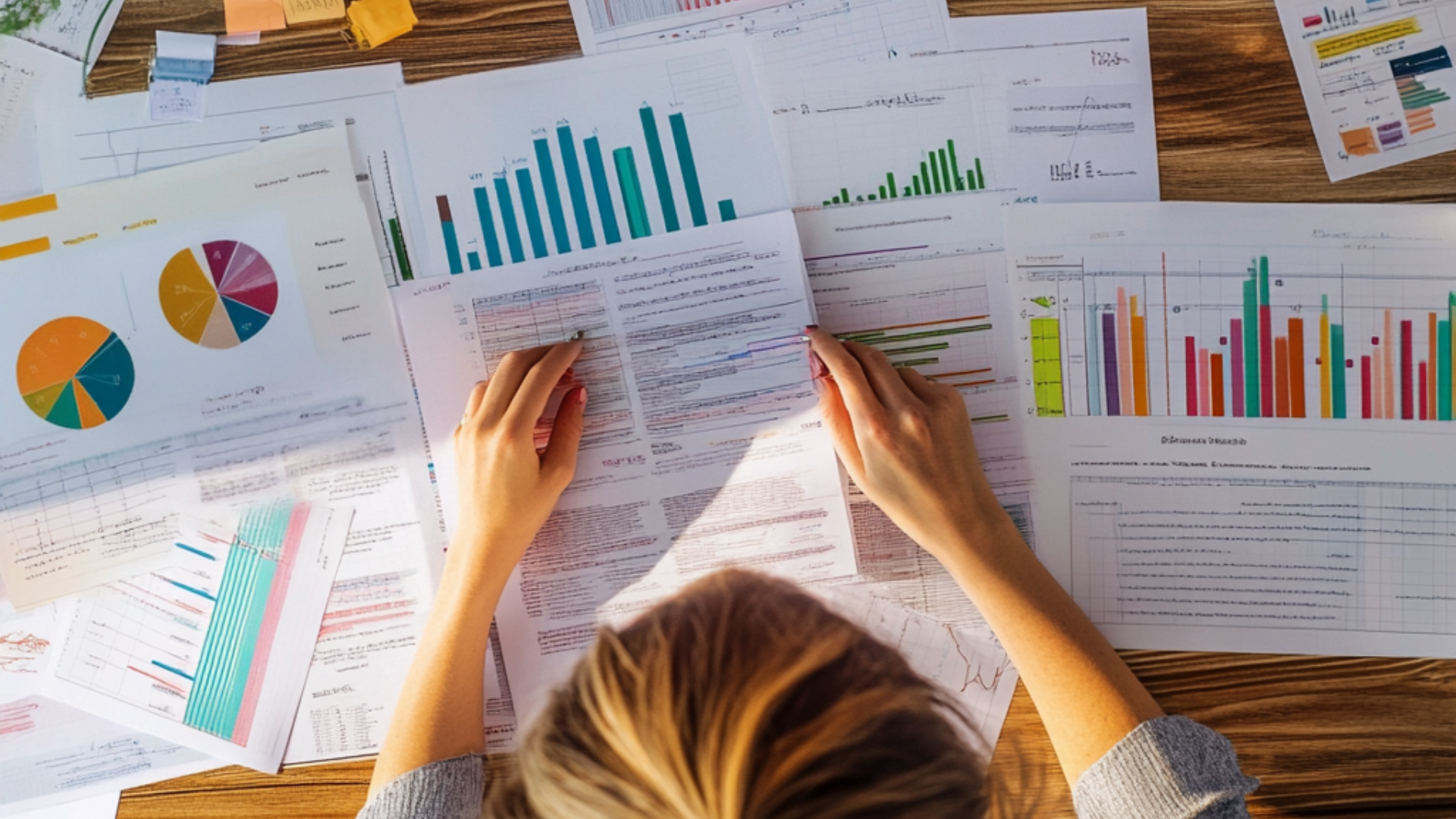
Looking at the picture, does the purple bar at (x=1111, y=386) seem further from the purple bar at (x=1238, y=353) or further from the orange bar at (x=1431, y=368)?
the orange bar at (x=1431, y=368)

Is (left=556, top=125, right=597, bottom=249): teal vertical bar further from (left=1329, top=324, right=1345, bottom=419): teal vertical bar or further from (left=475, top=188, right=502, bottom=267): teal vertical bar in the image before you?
(left=1329, top=324, right=1345, bottom=419): teal vertical bar

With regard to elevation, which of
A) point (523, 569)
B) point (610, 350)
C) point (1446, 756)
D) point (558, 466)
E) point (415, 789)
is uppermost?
point (610, 350)

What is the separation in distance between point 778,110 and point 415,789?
83 cm

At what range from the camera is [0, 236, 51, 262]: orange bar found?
99cm

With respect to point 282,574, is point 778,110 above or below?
above

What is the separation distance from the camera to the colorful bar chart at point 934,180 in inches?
39.3

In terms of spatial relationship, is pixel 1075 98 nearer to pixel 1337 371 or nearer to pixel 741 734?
pixel 1337 371

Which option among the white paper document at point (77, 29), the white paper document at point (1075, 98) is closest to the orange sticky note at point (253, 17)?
the white paper document at point (77, 29)

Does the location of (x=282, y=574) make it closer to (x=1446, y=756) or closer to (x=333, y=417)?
(x=333, y=417)

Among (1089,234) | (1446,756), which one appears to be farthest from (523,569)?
(1446,756)

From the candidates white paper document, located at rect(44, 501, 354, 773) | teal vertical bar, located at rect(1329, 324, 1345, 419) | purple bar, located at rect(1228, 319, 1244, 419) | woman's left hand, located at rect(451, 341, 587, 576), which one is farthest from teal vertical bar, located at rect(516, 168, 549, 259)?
teal vertical bar, located at rect(1329, 324, 1345, 419)

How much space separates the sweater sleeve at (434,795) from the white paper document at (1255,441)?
69cm

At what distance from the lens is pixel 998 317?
3.29 feet

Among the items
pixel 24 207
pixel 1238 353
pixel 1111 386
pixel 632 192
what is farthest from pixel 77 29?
pixel 1238 353
